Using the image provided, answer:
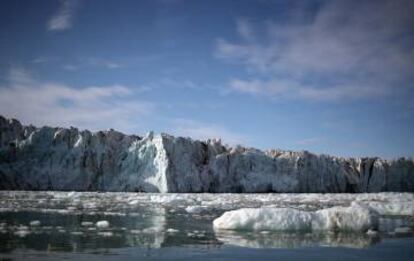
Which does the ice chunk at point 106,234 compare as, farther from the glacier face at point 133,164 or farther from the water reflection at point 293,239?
the glacier face at point 133,164

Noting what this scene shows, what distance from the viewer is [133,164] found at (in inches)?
1245

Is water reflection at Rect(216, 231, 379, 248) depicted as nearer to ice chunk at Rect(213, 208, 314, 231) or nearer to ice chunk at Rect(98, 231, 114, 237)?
ice chunk at Rect(213, 208, 314, 231)

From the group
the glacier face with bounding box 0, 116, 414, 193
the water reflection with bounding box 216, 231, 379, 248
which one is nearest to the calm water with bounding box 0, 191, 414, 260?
the water reflection with bounding box 216, 231, 379, 248

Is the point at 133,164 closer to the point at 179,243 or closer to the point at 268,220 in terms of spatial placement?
the point at 268,220

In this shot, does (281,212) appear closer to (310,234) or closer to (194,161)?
(310,234)

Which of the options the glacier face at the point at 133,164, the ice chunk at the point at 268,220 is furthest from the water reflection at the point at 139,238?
the glacier face at the point at 133,164

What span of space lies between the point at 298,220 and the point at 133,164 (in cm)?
2461

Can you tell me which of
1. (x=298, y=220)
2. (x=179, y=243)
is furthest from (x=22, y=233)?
(x=298, y=220)

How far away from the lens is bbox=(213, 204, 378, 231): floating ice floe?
7922 millimetres

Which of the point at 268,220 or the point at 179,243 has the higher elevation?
the point at 268,220

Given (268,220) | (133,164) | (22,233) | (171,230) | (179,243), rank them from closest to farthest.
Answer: (179,243) < (22,233) < (171,230) < (268,220) < (133,164)

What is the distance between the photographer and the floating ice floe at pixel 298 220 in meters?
7.92

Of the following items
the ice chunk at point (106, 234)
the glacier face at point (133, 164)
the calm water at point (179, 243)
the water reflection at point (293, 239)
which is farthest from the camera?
the glacier face at point (133, 164)

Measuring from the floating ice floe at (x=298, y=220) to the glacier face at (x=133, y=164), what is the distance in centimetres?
2243
